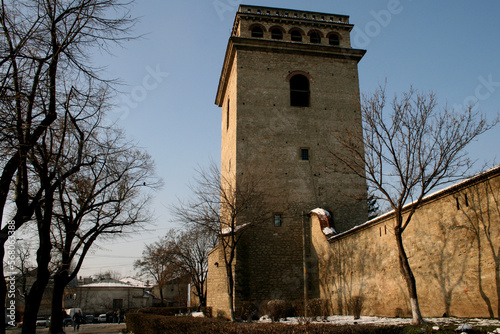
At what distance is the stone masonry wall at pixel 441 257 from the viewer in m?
9.62

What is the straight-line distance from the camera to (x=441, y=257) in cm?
1107

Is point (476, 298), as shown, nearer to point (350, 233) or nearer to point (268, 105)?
point (350, 233)

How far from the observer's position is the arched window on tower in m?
22.7

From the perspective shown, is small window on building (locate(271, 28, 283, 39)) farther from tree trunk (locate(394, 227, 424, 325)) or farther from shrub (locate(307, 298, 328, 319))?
tree trunk (locate(394, 227, 424, 325))

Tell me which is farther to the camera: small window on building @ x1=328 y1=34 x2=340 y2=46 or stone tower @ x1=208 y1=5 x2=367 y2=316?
small window on building @ x1=328 y1=34 x2=340 y2=46

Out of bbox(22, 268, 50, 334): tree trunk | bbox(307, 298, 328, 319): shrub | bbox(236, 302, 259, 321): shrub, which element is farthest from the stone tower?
bbox(22, 268, 50, 334): tree trunk

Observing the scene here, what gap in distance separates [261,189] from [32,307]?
37.1 ft

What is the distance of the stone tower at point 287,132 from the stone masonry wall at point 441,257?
4.05m

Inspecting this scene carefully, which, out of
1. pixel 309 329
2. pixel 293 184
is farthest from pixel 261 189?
pixel 309 329

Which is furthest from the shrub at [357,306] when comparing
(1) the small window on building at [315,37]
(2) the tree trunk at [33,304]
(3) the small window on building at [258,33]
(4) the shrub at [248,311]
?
(3) the small window on building at [258,33]

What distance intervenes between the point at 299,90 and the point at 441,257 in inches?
530

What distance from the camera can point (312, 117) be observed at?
21828 mm

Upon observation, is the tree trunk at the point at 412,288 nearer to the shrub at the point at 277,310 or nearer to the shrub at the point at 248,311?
the shrub at the point at 277,310

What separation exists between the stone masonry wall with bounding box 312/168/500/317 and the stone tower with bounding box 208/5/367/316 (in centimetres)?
405
